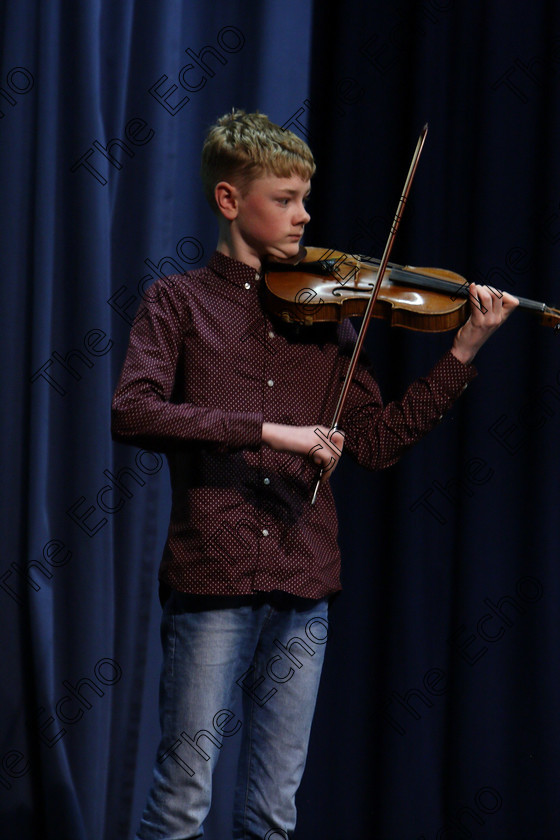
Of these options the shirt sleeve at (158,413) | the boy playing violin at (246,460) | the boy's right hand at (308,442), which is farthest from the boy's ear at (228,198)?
the boy's right hand at (308,442)

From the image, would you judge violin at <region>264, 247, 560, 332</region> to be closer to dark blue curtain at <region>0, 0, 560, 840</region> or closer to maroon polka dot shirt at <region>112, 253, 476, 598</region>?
maroon polka dot shirt at <region>112, 253, 476, 598</region>

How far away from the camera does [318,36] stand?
2.14 metres

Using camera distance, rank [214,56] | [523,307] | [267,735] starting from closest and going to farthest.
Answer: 1. [267,735]
2. [523,307]
3. [214,56]

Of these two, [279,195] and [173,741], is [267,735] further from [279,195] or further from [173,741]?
[279,195]

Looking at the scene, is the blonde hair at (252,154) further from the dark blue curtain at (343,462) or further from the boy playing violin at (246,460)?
the dark blue curtain at (343,462)

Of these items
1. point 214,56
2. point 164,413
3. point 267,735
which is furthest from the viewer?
point 214,56

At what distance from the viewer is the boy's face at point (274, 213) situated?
1396mm

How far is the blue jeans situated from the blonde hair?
0.63 meters

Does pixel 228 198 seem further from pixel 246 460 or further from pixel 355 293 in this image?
pixel 246 460

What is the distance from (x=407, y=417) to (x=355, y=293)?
216mm

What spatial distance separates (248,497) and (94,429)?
698 millimetres

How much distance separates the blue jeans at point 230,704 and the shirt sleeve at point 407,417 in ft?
0.86

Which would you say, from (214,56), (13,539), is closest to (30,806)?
(13,539)

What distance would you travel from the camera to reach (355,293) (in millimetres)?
1395
